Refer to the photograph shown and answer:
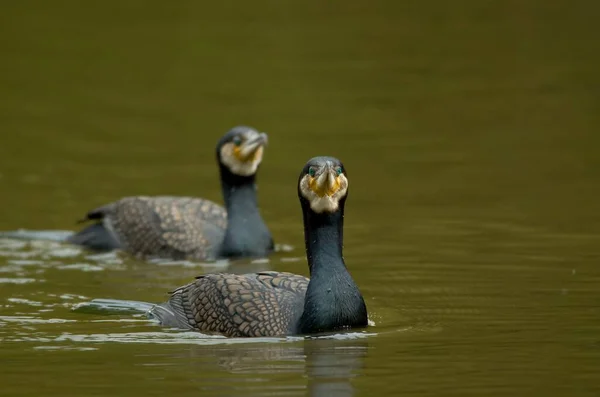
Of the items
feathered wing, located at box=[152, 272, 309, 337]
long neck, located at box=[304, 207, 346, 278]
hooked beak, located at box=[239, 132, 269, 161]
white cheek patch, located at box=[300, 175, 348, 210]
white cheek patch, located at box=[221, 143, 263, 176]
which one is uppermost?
hooked beak, located at box=[239, 132, 269, 161]

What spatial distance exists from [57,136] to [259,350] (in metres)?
11.6

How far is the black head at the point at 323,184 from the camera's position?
11.9 metres

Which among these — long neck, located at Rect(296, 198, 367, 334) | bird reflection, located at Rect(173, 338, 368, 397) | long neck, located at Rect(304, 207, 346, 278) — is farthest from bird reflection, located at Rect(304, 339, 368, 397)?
long neck, located at Rect(304, 207, 346, 278)

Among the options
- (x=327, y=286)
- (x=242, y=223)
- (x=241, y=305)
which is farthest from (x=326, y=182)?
(x=242, y=223)

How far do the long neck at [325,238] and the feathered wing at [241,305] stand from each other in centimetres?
32

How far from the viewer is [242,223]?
55.0 feet

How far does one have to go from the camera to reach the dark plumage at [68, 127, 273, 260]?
1678 cm

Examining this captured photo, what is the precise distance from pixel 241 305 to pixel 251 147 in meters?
4.93

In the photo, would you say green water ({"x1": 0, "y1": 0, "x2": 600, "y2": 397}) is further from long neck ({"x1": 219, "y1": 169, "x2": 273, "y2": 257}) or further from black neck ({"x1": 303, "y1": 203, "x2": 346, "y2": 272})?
black neck ({"x1": 303, "y1": 203, "x2": 346, "y2": 272})

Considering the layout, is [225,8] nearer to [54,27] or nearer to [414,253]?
[54,27]

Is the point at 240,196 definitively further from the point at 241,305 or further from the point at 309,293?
the point at 309,293

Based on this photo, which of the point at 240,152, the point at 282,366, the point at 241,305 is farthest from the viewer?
the point at 240,152

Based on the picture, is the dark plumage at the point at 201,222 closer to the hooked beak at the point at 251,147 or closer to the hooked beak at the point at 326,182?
the hooked beak at the point at 251,147

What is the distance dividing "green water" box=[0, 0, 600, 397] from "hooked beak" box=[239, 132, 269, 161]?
1.20 meters
